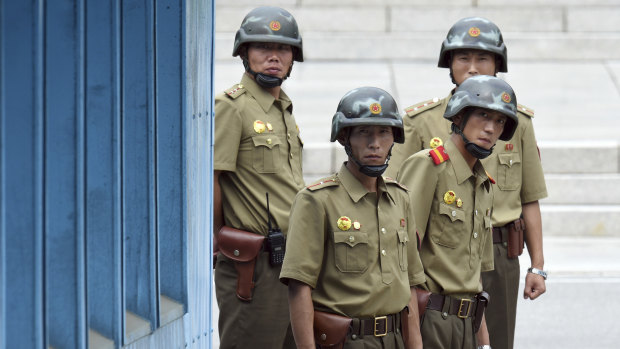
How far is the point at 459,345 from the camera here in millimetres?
5309

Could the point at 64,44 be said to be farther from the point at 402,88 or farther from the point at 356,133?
the point at 402,88

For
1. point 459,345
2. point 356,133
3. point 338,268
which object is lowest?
point 459,345

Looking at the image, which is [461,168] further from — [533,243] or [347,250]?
[533,243]

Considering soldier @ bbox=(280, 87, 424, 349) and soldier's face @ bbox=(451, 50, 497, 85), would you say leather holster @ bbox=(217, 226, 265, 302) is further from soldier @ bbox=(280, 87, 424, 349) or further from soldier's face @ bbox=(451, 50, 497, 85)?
soldier's face @ bbox=(451, 50, 497, 85)

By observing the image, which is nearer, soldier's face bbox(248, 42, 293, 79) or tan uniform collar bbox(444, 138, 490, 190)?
tan uniform collar bbox(444, 138, 490, 190)

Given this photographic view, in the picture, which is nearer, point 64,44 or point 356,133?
point 64,44

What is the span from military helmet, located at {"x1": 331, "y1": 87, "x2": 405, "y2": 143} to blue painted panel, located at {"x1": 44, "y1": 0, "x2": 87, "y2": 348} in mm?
1578

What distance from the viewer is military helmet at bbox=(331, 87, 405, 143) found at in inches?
185

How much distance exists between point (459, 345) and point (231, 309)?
128cm

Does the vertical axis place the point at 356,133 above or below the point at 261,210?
above

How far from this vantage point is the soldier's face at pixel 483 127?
5.36m

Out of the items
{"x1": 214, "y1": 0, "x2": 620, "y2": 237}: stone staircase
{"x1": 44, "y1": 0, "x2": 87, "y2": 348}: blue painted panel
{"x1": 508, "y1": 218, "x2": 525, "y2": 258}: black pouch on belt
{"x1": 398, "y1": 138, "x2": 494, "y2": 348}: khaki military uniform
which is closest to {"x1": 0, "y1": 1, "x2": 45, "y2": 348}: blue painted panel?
{"x1": 44, "y1": 0, "x2": 87, "y2": 348}: blue painted panel

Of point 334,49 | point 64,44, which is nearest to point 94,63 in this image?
point 64,44

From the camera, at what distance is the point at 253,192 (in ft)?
19.6
